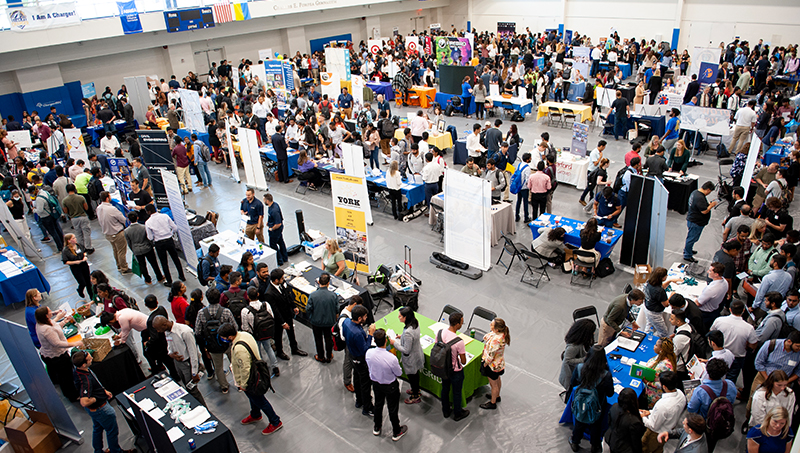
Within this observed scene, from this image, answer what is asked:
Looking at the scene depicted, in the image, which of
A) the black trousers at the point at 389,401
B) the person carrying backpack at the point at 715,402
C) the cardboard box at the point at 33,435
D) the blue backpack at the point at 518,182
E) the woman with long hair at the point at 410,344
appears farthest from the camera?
the blue backpack at the point at 518,182

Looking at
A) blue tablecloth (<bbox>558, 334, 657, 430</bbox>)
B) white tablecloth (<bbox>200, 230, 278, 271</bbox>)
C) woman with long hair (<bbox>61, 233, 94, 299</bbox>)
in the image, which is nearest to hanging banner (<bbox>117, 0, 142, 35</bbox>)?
woman with long hair (<bbox>61, 233, 94, 299</bbox>)

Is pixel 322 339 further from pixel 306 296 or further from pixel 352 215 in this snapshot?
pixel 352 215

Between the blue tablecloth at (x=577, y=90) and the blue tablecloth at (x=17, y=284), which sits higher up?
the blue tablecloth at (x=577, y=90)

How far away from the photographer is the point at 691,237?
28.3 feet

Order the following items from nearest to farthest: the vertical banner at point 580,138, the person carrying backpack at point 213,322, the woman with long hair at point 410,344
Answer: the woman with long hair at point 410,344 → the person carrying backpack at point 213,322 → the vertical banner at point 580,138

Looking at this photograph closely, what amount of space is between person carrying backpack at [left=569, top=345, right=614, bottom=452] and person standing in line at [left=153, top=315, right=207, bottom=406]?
3.99 metres

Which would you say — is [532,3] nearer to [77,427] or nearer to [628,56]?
[628,56]

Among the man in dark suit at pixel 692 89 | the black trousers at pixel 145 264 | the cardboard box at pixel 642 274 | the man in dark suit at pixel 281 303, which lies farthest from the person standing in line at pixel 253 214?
the man in dark suit at pixel 692 89

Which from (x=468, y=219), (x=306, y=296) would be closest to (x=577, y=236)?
(x=468, y=219)

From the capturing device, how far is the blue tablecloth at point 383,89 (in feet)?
66.7

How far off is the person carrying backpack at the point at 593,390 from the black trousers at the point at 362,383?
219cm

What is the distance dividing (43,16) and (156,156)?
9.35m

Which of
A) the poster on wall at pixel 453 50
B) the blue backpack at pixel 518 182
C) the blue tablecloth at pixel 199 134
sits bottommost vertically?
the blue backpack at pixel 518 182

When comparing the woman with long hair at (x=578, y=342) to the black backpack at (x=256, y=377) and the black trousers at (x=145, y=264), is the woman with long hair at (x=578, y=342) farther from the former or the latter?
the black trousers at (x=145, y=264)
